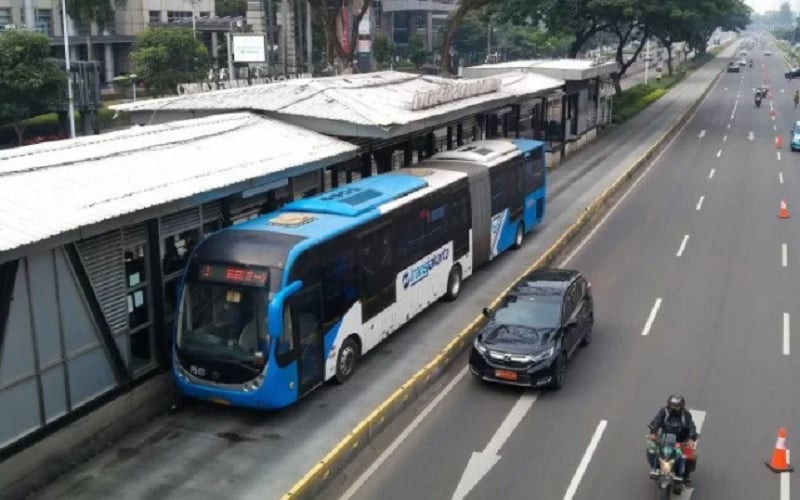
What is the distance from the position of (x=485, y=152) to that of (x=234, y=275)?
1221 centimetres

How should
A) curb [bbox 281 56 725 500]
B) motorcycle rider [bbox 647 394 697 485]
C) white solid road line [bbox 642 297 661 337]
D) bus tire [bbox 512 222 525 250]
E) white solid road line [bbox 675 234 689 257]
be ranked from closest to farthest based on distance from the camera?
motorcycle rider [bbox 647 394 697 485] → curb [bbox 281 56 725 500] → white solid road line [bbox 642 297 661 337] → white solid road line [bbox 675 234 689 257] → bus tire [bbox 512 222 525 250]

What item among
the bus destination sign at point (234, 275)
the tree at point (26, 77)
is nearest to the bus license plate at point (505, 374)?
the bus destination sign at point (234, 275)

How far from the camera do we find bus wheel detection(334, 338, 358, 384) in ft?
52.8

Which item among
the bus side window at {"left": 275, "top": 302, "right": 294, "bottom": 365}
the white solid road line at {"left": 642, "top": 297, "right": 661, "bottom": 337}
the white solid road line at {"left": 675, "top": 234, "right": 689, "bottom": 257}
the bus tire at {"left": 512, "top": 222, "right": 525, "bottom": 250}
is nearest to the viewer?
the bus side window at {"left": 275, "top": 302, "right": 294, "bottom": 365}

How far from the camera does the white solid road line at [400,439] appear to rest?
12844 mm

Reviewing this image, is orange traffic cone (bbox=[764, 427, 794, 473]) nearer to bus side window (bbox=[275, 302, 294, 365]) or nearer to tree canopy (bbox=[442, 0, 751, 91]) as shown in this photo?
bus side window (bbox=[275, 302, 294, 365])

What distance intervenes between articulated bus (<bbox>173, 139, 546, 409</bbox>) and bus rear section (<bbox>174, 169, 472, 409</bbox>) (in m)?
0.02

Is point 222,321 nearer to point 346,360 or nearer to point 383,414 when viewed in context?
point 346,360

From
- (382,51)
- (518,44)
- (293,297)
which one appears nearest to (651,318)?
(293,297)

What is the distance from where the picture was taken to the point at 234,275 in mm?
14258

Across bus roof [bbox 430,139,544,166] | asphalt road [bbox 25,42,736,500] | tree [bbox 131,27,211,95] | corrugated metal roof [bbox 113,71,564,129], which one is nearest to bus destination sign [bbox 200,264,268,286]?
asphalt road [bbox 25,42,736,500]

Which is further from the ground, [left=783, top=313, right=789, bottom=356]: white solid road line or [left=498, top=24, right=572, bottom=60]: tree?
[left=498, top=24, right=572, bottom=60]: tree

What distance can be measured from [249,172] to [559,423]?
24.6 ft

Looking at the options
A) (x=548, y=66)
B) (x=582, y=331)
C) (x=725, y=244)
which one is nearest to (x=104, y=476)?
(x=582, y=331)
